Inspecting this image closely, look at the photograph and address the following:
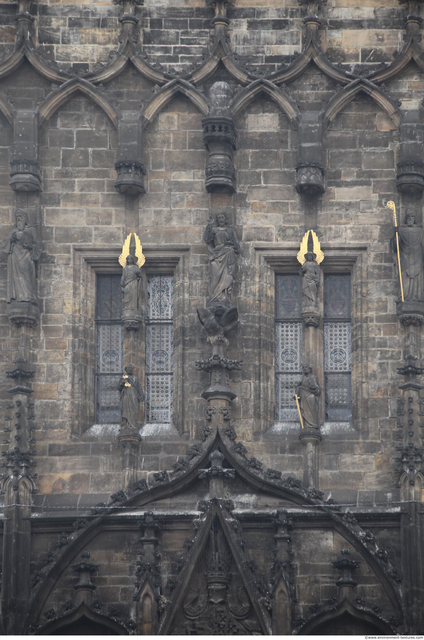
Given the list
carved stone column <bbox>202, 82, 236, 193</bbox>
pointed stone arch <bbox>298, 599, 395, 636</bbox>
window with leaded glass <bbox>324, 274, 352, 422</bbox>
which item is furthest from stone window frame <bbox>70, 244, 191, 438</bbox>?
pointed stone arch <bbox>298, 599, 395, 636</bbox>

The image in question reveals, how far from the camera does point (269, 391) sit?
2756cm

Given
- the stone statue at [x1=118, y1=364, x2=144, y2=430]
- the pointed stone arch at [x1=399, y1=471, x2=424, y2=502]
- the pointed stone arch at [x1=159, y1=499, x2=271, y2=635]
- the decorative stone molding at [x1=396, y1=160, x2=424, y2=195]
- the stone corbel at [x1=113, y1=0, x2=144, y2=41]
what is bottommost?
the pointed stone arch at [x1=159, y1=499, x2=271, y2=635]

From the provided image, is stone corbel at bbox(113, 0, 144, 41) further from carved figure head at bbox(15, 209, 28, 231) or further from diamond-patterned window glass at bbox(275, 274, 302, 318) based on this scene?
diamond-patterned window glass at bbox(275, 274, 302, 318)

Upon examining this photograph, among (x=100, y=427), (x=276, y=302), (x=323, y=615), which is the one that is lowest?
(x=323, y=615)

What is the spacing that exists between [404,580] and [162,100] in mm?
7233

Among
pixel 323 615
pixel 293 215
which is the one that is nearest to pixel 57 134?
pixel 293 215

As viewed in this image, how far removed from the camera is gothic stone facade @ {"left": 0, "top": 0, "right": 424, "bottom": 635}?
86.6ft

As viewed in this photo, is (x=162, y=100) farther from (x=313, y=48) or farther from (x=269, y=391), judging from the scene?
(x=269, y=391)

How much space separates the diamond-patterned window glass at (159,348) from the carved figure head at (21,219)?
1823 millimetres

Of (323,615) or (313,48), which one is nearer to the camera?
(323,615)

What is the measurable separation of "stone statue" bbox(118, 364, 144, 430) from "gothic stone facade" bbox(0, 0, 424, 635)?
0.21 feet

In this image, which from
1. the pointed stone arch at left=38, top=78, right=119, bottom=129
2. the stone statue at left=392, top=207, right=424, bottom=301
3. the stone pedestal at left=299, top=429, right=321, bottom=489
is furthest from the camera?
the pointed stone arch at left=38, top=78, right=119, bottom=129

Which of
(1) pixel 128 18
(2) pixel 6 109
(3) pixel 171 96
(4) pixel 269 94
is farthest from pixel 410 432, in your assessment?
(2) pixel 6 109

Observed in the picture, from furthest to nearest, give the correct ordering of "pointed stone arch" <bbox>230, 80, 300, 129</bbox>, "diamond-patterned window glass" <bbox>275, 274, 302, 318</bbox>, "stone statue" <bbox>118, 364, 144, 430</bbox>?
"pointed stone arch" <bbox>230, 80, 300, 129</bbox>
"diamond-patterned window glass" <bbox>275, 274, 302, 318</bbox>
"stone statue" <bbox>118, 364, 144, 430</bbox>
